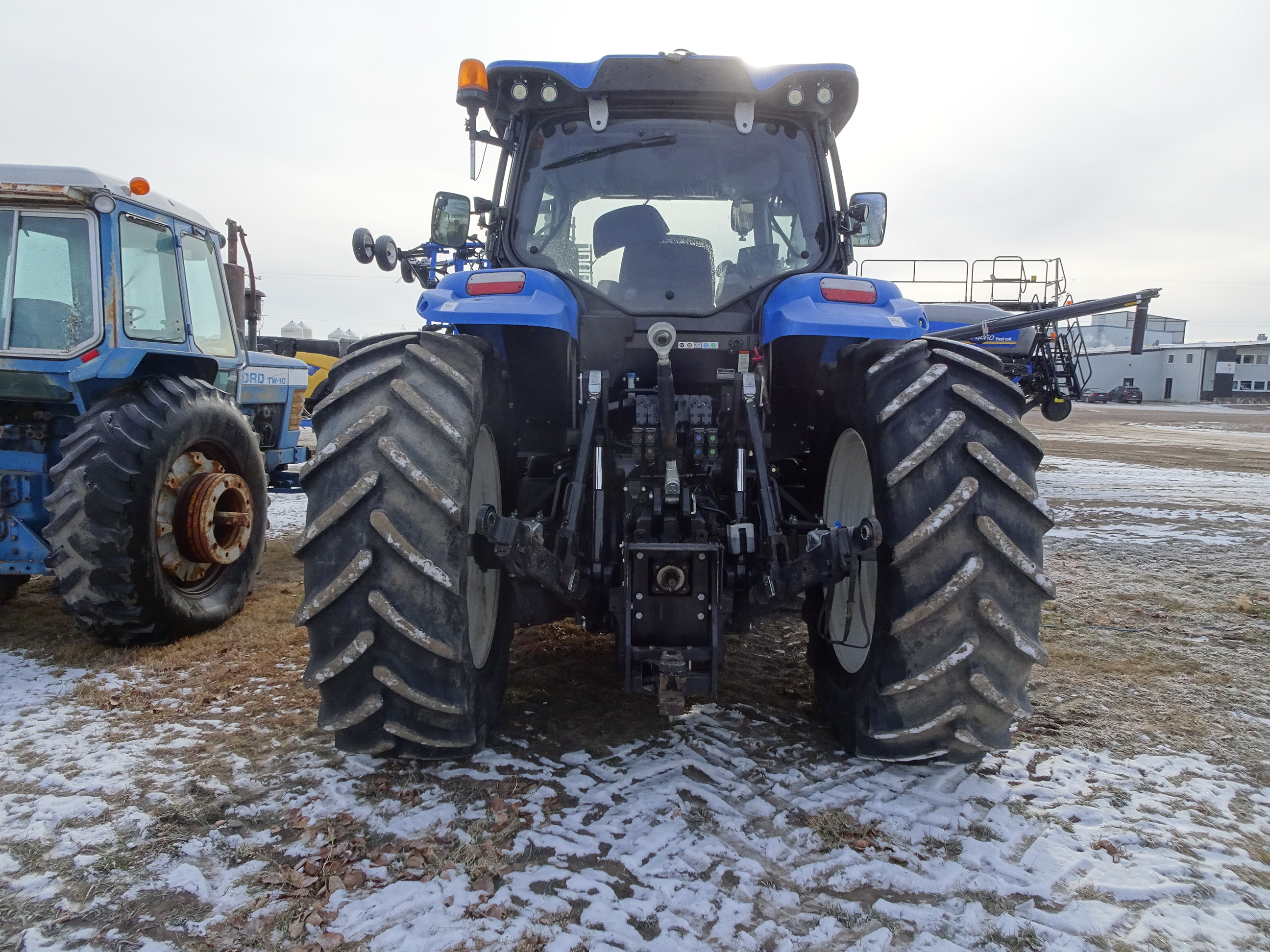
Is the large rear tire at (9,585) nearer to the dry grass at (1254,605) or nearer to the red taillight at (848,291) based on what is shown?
the red taillight at (848,291)

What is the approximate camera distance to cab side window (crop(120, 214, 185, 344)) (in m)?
4.46

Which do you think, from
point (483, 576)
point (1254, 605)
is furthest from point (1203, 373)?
point (483, 576)

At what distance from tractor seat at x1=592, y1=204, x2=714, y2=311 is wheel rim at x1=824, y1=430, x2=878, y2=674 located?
813mm

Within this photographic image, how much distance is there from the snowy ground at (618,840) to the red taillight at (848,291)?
158 cm

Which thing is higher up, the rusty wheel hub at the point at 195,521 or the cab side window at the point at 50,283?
the cab side window at the point at 50,283

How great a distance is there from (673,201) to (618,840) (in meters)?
2.45

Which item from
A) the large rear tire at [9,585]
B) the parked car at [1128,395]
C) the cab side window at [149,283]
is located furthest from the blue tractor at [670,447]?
the parked car at [1128,395]

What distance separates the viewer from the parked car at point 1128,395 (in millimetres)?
48438

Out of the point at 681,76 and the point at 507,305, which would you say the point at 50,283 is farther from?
the point at 681,76

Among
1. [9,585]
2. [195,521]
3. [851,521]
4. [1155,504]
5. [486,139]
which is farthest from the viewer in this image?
[1155,504]

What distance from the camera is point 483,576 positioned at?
2.88 metres

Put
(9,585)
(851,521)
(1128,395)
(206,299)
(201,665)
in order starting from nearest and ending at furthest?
(851,521)
(201,665)
(9,585)
(206,299)
(1128,395)

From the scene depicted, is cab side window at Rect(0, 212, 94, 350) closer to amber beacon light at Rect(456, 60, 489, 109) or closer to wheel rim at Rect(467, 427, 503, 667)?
amber beacon light at Rect(456, 60, 489, 109)

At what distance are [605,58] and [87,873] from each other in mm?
3205
